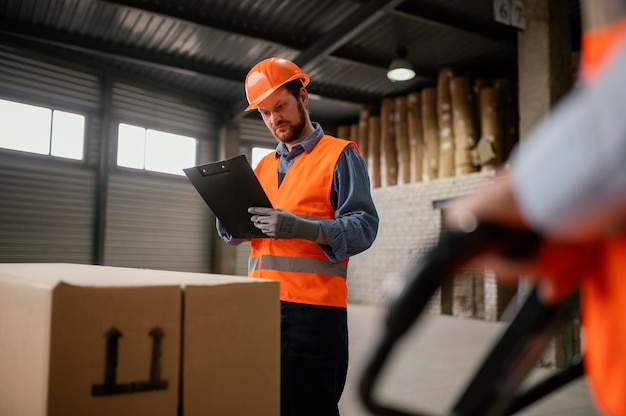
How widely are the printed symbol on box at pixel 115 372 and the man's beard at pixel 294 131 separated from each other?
1122 millimetres

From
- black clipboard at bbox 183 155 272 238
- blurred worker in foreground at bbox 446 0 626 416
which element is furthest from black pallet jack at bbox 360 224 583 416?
black clipboard at bbox 183 155 272 238

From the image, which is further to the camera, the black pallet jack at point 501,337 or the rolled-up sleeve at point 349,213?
the rolled-up sleeve at point 349,213

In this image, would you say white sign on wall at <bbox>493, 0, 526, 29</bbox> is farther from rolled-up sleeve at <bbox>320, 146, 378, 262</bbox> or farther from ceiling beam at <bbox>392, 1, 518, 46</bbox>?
rolled-up sleeve at <bbox>320, 146, 378, 262</bbox>

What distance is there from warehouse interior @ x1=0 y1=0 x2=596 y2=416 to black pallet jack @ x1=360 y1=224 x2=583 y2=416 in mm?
6275

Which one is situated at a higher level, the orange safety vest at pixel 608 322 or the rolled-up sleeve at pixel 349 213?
the rolled-up sleeve at pixel 349 213

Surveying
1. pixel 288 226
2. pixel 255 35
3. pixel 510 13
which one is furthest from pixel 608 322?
pixel 255 35

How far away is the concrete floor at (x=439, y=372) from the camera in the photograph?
12.2 ft

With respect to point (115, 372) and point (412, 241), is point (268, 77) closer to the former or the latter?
point (115, 372)

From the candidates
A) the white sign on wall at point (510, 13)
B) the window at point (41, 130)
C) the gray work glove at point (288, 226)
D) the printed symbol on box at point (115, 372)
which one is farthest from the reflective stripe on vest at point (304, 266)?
the window at point (41, 130)

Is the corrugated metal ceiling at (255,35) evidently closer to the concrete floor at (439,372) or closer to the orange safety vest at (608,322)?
the concrete floor at (439,372)

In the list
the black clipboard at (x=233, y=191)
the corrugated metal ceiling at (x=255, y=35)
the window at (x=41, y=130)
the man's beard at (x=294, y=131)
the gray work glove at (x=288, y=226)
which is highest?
the corrugated metal ceiling at (x=255, y=35)

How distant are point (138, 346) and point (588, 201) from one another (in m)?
1.06

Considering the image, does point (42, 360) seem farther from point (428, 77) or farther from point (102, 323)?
point (428, 77)

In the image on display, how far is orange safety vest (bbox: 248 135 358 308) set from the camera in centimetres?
192
